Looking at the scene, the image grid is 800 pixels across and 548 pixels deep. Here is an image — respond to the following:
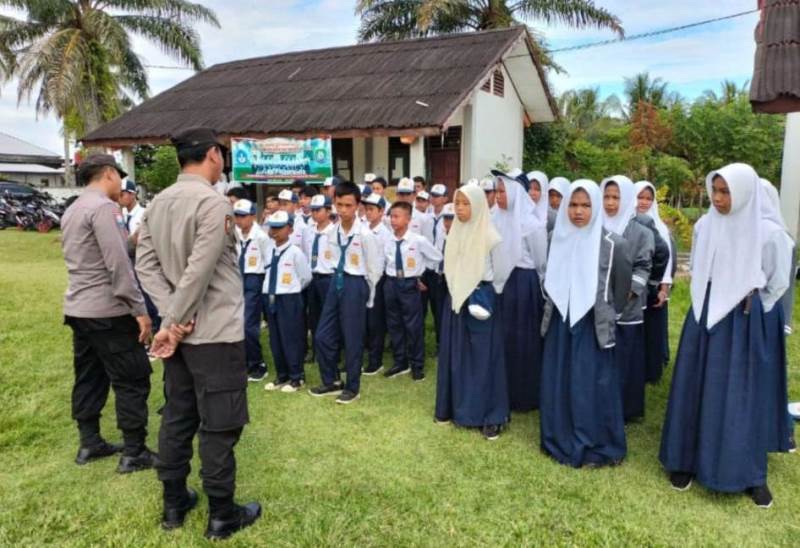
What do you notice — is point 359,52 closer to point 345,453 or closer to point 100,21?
point 100,21

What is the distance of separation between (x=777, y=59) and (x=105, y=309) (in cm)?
408

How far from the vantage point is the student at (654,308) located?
4594 mm

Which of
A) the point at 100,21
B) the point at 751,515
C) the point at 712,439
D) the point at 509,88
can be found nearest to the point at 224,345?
the point at 712,439

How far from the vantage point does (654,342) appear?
4848 mm

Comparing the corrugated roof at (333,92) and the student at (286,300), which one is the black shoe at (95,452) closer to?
the student at (286,300)

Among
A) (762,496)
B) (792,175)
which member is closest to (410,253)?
(762,496)

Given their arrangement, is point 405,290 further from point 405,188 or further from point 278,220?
point 405,188

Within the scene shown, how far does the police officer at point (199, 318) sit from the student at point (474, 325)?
1.64m

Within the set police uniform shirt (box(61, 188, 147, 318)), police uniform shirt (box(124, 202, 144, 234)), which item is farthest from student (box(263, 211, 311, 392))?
police uniform shirt (box(124, 202, 144, 234))

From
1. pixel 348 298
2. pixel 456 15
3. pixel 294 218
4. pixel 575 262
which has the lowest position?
pixel 348 298

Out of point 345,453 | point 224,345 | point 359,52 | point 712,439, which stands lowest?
point 345,453

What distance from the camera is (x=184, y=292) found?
2492mm

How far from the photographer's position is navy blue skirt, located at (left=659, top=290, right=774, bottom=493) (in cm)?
301

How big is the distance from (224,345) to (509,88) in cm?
1209
